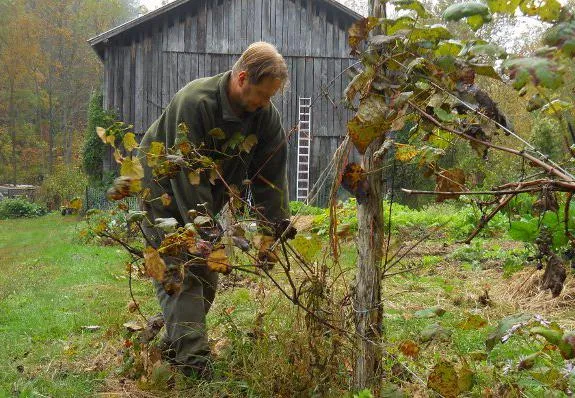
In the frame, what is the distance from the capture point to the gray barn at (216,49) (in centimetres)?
1789

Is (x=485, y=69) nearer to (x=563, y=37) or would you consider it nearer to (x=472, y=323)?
(x=563, y=37)

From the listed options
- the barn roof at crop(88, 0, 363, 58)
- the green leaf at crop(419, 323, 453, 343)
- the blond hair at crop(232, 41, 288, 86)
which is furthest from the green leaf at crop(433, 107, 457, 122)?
the barn roof at crop(88, 0, 363, 58)

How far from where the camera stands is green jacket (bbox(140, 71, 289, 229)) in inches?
131

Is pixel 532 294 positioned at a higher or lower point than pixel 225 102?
lower

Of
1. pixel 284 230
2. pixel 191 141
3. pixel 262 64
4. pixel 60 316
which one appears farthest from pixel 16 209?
pixel 284 230

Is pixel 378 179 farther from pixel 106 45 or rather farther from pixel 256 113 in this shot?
pixel 106 45

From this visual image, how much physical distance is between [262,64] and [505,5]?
6.21 ft

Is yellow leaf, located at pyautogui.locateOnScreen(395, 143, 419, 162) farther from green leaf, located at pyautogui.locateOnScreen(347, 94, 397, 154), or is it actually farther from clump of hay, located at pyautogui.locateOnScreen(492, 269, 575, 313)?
clump of hay, located at pyautogui.locateOnScreen(492, 269, 575, 313)

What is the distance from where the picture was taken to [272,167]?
12.8ft

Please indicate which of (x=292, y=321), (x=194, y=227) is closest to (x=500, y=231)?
(x=292, y=321)

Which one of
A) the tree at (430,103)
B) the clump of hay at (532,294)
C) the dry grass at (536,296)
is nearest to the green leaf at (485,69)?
the tree at (430,103)

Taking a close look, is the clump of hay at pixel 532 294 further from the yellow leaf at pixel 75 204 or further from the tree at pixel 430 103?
the yellow leaf at pixel 75 204

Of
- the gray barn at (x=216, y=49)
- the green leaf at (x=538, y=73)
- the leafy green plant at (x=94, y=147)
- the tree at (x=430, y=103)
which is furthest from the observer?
the leafy green plant at (x=94, y=147)

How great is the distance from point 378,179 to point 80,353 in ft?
8.80
